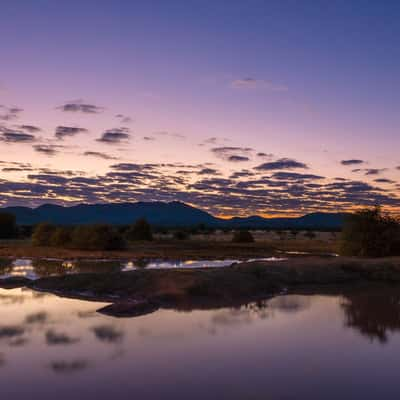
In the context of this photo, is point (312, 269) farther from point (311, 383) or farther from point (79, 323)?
point (311, 383)

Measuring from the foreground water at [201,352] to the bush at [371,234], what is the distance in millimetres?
17449

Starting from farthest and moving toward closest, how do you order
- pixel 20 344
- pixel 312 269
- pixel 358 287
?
pixel 312 269, pixel 358 287, pixel 20 344

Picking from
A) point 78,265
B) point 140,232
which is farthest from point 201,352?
point 140,232

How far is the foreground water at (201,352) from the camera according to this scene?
1150 cm

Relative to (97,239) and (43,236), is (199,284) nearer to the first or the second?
(97,239)

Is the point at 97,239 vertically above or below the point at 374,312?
above

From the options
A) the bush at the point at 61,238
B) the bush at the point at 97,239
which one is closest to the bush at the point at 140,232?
the bush at the point at 61,238

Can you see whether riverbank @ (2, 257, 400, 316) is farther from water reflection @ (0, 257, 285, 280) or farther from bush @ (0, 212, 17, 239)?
bush @ (0, 212, 17, 239)

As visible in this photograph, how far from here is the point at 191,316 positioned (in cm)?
1972

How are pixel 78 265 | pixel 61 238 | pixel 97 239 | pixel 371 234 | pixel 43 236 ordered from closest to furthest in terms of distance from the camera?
pixel 78 265 → pixel 371 234 → pixel 97 239 → pixel 61 238 → pixel 43 236

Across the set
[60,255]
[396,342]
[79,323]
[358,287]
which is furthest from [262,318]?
[60,255]

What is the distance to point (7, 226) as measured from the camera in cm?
7012

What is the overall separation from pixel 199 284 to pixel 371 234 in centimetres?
1994

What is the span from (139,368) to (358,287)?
18.3 meters
